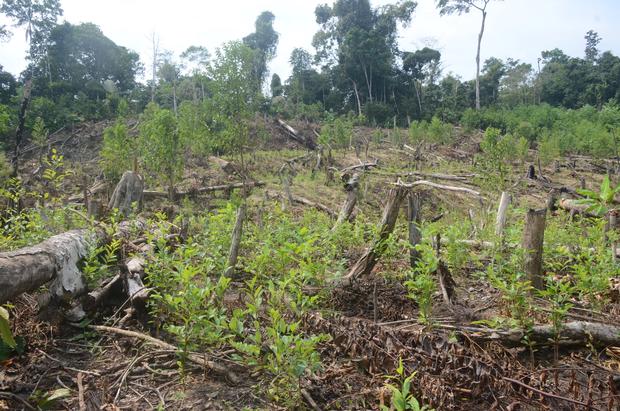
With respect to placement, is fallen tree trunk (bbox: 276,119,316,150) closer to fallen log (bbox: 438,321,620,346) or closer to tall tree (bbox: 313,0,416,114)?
tall tree (bbox: 313,0,416,114)

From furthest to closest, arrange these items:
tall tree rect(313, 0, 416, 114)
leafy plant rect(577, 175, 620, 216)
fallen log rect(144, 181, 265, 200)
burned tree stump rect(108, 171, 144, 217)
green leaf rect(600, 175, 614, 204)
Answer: tall tree rect(313, 0, 416, 114) < fallen log rect(144, 181, 265, 200) < burned tree stump rect(108, 171, 144, 217) < green leaf rect(600, 175, 614, 204) < leafy plant rect(577, 175, 620, 216)

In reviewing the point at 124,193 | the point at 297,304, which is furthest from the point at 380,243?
the point at 124,193

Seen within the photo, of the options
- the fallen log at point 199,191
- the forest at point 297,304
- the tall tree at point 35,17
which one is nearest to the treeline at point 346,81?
the tall tree at point 35,17

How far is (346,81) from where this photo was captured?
41.4m

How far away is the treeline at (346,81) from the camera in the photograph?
30.3 meters

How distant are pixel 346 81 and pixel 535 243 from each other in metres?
39.7

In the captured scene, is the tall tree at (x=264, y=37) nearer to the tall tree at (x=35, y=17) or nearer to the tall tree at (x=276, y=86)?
the tall tree at (x=276, y=86)

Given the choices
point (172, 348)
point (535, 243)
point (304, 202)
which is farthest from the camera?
point (304, 202)

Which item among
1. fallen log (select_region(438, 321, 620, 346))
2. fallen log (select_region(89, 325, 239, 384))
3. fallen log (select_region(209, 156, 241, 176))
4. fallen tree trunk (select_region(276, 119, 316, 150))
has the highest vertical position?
fallen tree trunk (select_region(276, 119, 316, 150))

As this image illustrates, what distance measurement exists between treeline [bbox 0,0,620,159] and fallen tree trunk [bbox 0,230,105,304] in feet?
81.3

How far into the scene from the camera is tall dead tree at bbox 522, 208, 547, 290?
12.8 ft

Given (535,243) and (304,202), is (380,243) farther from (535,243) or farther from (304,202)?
(304,202)

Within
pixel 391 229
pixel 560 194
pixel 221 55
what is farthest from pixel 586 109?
pixel 391 229

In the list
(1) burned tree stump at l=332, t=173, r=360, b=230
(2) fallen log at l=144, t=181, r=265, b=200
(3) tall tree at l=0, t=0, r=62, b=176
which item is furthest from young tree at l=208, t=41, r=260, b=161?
(3) tall tree at l=0, t=0, r=62, b=176
